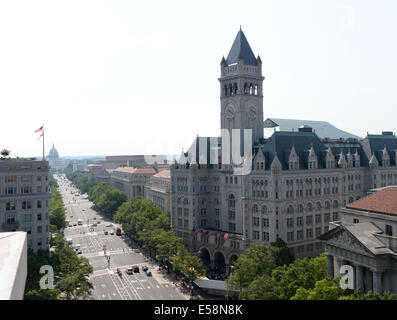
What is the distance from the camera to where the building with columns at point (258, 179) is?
114062 millimetres

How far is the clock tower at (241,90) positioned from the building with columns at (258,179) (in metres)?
0.34

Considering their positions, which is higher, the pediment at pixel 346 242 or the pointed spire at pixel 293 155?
the pointed spire at pixel 293 155

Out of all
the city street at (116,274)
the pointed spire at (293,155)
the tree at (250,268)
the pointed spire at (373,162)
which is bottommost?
the city street at (116,274)

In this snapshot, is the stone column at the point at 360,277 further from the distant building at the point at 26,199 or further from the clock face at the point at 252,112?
the distant building at the point at 26,199

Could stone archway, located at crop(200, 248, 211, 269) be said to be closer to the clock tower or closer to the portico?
the clock tower

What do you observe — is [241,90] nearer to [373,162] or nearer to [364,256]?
[373,162]

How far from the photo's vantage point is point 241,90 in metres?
127

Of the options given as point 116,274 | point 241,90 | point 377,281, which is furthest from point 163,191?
point 377,281

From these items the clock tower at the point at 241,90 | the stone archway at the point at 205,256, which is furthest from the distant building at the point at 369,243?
the stone archway at the point at 205,256

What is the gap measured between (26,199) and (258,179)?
216 ft

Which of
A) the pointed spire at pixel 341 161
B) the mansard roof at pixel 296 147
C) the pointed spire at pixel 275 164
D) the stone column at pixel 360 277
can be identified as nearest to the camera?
the stone column at pixel 360 277

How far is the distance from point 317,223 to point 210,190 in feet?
128
